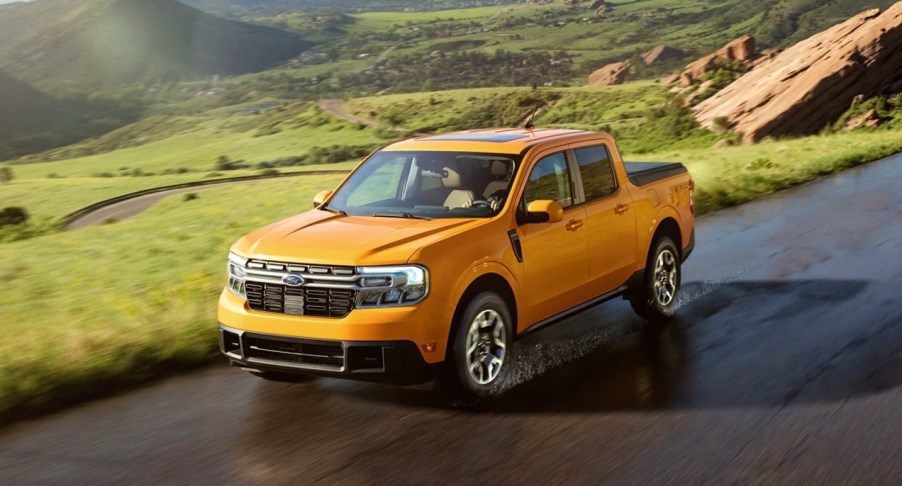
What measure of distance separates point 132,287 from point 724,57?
87.2 meters

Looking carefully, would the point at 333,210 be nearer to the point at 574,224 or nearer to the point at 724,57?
the point at 574,224

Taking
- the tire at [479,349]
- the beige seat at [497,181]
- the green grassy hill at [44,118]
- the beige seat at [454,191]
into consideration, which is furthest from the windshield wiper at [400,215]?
the green grassy hill at [44,118]

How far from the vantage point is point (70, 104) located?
179 meters

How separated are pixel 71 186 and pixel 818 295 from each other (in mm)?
87872

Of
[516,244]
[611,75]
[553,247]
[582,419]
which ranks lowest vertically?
[611,75]

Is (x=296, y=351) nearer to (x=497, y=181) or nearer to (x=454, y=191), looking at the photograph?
(x=454, y=191)

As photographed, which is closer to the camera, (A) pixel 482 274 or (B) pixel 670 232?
(A) pixel 482 274

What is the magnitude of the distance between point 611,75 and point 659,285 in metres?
136

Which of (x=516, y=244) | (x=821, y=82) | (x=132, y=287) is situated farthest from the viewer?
(x=821, y=82)

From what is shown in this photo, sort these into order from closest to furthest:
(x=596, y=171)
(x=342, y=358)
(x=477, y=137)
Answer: (x=342, y=358) → (x=477, y=137) → (x=596, y=171)

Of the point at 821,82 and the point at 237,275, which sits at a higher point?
the point at 237,275

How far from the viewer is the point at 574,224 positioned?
7160 millimetres

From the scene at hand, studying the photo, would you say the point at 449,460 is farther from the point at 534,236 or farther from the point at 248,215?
the point at 248,215

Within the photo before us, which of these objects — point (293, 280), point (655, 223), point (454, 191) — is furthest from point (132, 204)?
point (293, 280)
